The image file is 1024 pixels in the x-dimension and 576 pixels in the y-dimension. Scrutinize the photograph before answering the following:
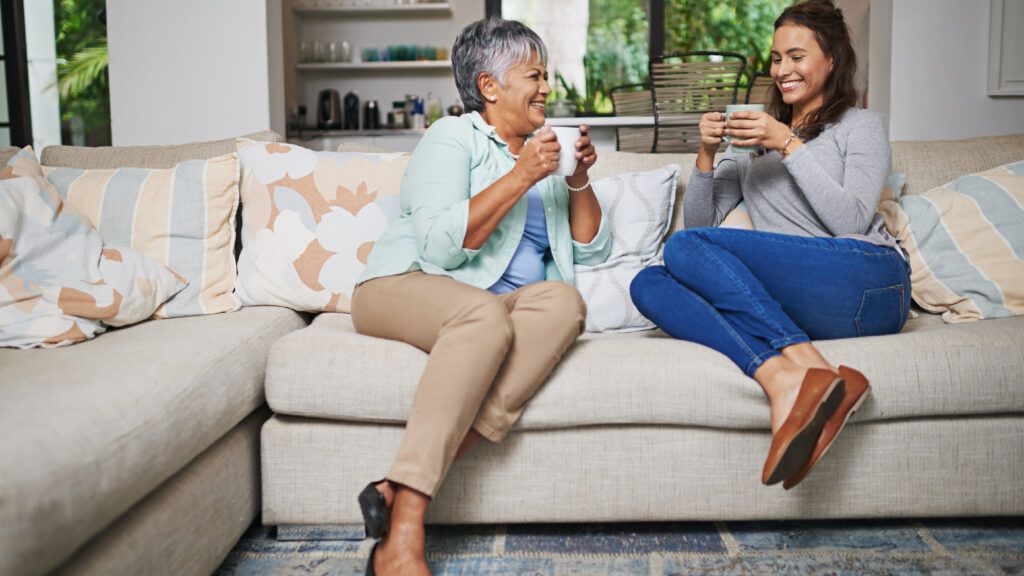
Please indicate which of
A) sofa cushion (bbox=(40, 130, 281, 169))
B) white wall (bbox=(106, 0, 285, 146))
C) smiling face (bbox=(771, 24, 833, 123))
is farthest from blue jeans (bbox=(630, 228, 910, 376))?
white wall (bbox=(106, 0, 285, 146))

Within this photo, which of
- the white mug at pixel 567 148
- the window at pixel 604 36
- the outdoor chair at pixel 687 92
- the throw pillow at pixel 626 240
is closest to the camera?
the white mug at pixel 567 148

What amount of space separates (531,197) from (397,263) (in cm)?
35

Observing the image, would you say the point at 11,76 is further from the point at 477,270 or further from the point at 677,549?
the point at 677,549

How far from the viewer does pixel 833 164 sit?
1854 mm

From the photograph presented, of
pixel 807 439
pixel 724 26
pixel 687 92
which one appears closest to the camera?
pixel 807 439

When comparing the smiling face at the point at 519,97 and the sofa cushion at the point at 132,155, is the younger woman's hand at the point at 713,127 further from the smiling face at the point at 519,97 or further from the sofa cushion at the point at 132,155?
the sofa cushion at the point at 132,155

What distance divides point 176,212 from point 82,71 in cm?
449

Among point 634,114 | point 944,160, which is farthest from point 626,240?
point 634,114

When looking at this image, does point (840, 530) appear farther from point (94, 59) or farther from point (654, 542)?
point (94, 59)

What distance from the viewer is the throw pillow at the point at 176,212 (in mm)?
1974

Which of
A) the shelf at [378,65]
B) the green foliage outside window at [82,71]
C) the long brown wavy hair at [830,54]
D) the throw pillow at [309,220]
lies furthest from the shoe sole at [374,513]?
the green foliage outside window at [82,71]

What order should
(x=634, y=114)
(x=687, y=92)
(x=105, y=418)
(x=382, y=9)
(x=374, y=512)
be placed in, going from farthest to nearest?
(x=382, y=9)
(x=634, y=114)
(x=687, y=92)
(x=374, y=512)
(x=105, y=418)

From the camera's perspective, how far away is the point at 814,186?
5.80 feet

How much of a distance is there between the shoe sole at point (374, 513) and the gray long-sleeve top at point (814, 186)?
106 cm
